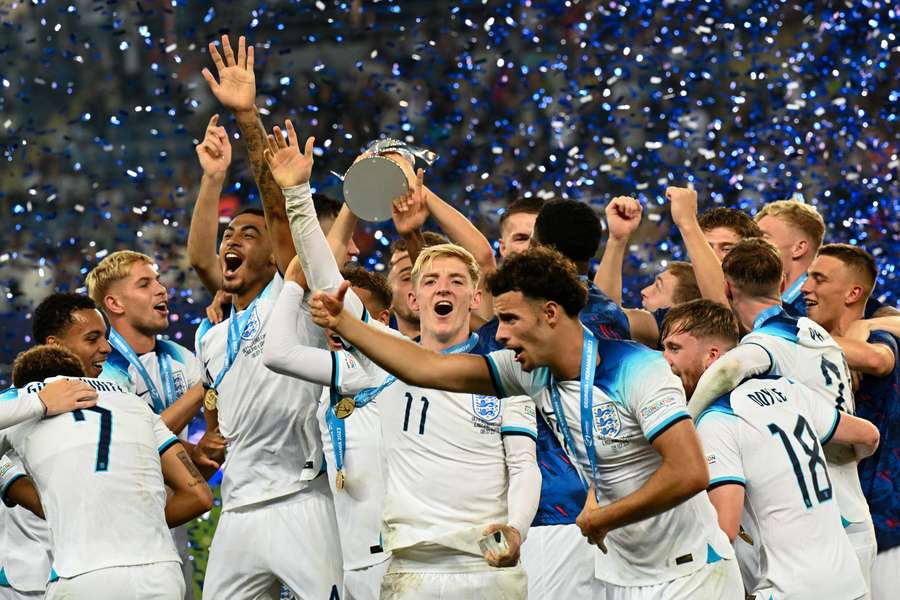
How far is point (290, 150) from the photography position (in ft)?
14.2

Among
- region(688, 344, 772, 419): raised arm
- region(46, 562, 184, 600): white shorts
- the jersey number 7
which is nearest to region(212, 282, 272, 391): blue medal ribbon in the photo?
the jersey number 7

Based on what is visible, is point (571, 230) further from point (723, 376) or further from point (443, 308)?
point (723, 376)

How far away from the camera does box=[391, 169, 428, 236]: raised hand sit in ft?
15.3

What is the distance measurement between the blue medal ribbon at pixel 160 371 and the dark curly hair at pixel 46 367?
1.14 metres

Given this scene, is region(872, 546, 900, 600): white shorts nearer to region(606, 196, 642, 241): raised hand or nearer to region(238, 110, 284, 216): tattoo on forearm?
region(606, 196, 642, 241): raised hand

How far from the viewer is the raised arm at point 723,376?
4.44m

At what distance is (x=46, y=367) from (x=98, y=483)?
0.63m

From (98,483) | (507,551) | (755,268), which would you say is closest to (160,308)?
(98,483)

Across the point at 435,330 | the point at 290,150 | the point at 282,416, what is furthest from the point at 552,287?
the point at 282,416

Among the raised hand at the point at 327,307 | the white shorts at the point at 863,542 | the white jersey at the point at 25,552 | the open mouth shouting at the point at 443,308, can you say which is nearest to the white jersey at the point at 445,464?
the open mouth shouting at the point at 443,308

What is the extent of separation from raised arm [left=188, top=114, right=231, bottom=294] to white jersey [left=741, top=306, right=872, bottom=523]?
92.6 inches

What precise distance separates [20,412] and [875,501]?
11.8 feet

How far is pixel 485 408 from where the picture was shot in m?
4.39

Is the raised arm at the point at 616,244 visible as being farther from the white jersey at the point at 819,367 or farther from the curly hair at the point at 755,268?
the white jersey at the point at 819,367
